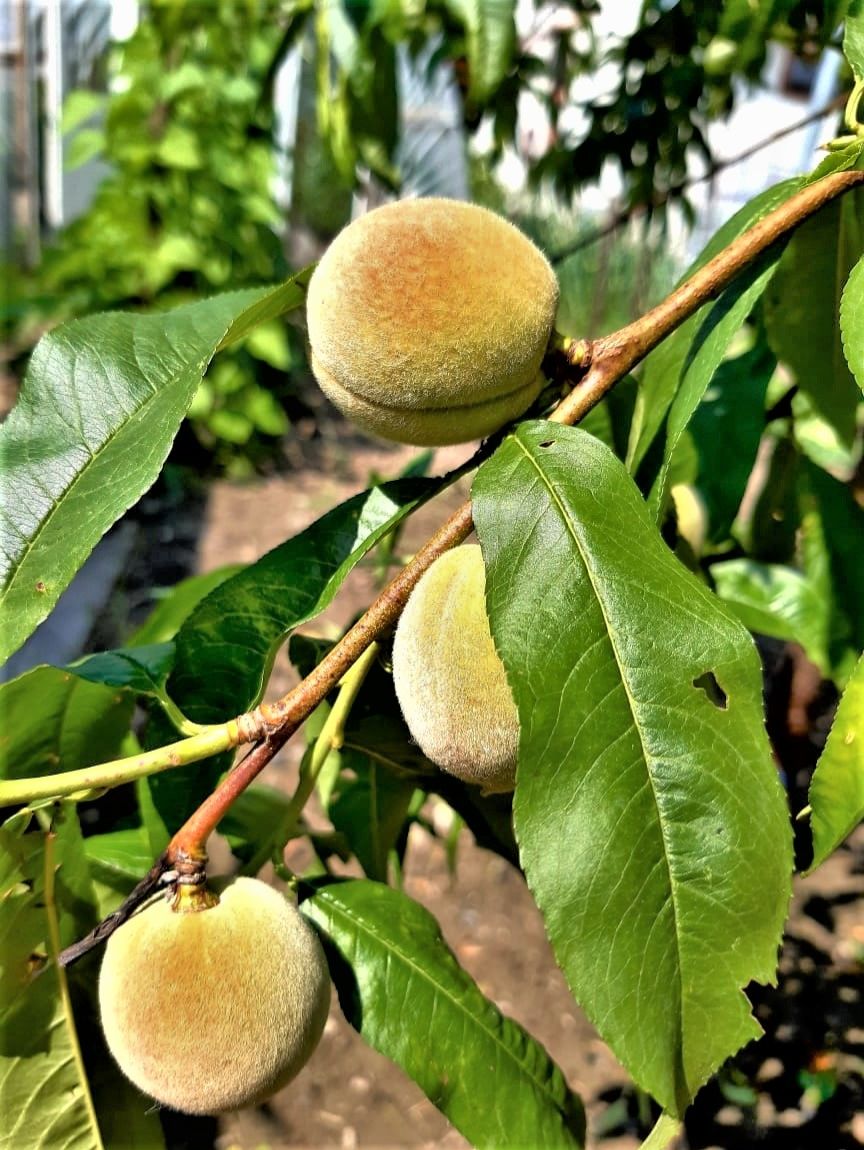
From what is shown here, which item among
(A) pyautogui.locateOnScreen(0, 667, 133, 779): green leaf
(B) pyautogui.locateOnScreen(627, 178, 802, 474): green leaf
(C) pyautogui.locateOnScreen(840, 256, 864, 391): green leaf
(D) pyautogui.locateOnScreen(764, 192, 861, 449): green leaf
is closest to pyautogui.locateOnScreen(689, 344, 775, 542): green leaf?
(D) pyautogui.locateOnScreen(764, 192, 861, 449): green leaf

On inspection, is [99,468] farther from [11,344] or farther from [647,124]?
[11,344]

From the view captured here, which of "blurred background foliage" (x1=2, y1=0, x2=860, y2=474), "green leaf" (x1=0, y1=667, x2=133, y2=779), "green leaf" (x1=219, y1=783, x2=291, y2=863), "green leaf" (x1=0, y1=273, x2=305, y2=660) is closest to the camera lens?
"green leaf" (x1=0, y1=273, x2=305, y2=660)

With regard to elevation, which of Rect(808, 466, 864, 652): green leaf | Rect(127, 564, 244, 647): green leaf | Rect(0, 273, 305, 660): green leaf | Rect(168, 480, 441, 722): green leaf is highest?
Rect(0, 273, 305, 660): green leaf

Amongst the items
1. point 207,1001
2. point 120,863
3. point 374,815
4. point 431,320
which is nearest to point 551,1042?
point 374,815

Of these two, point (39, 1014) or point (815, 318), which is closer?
point (39, 1014)

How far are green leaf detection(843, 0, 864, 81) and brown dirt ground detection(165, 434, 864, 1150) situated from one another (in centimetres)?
142

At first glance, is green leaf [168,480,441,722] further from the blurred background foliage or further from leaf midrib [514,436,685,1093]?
the blurred background foliage

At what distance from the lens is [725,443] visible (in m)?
1.13

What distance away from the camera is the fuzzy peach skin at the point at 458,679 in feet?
2.26

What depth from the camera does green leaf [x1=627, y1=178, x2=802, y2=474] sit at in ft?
2.61

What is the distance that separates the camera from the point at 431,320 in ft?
2.27

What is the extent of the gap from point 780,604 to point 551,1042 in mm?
1022

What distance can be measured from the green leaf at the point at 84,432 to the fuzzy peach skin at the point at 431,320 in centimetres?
8

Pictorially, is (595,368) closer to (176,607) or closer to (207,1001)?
(207,1001)
